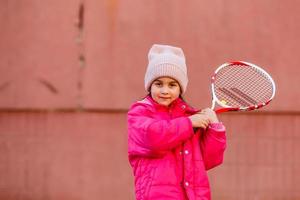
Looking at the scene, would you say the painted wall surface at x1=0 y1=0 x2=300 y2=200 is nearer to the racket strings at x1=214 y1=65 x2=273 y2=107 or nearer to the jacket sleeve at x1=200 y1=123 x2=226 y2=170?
the racket strings at x1=214 y1=65 x2=273 y2=107

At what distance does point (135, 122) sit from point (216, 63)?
3.41 metres

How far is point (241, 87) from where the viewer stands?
4.43 meters

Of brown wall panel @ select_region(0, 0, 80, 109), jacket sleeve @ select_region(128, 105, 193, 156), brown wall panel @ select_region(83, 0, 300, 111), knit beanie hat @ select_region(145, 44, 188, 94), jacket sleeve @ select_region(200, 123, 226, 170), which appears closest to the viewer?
jacket sleeve @ select_region(128, 105, 193, 156)

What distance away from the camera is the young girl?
3.89 meters

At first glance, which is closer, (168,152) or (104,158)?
(168,152)

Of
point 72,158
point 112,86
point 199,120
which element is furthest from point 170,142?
point 72,158

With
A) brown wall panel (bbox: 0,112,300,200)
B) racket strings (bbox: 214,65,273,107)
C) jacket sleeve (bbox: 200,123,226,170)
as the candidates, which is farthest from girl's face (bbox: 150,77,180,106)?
brown wall panel (bbox: 0,112,300,200)

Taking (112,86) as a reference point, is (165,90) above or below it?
below

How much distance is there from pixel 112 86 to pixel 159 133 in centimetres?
358

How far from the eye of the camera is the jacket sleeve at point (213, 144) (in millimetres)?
3980

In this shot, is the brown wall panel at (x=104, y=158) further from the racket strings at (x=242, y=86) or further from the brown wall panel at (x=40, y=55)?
the racket strings at (x=242, y=86)

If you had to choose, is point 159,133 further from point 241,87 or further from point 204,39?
point 204,39

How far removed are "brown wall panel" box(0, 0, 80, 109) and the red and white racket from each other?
3183 mm

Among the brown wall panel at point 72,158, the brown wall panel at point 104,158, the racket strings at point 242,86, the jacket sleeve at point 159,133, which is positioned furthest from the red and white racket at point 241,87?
the brown wall panel at point 72,158
